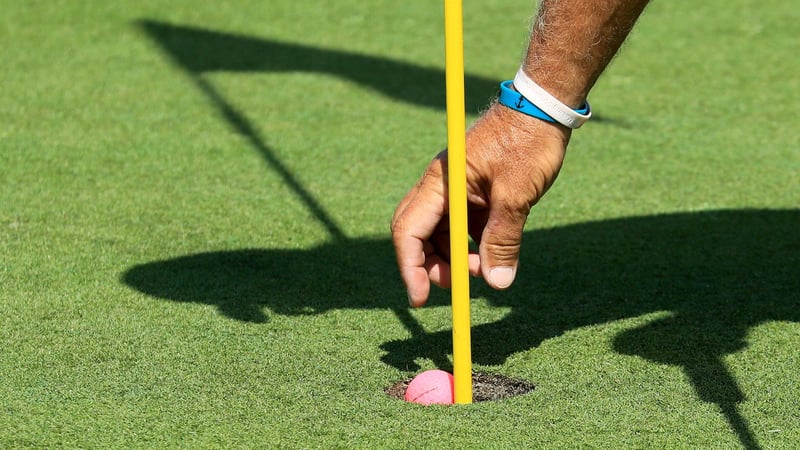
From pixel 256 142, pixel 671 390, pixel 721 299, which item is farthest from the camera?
pixel 256 142

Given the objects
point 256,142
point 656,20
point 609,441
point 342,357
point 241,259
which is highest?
point 609,441

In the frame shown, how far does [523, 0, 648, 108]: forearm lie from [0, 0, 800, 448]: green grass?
2.62ft

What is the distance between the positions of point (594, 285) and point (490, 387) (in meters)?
0.99

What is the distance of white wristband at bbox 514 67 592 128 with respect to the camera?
2791 millimetres

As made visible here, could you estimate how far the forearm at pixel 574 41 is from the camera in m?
2.73

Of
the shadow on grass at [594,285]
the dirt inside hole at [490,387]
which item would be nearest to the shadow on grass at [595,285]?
the shadow on grass at [594,285]

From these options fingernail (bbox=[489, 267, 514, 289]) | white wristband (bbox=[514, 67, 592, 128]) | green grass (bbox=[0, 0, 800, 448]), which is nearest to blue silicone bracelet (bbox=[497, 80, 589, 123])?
white wristband (bbox=[514, 67, 592, 128])

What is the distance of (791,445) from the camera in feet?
9.05

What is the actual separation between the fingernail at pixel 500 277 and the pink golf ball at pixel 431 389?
36 centimetres

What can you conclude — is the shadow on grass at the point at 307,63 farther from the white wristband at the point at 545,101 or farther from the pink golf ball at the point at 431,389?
the white wristband at the point at 545,101

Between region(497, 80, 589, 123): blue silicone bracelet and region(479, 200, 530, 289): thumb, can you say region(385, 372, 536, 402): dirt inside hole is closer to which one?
region(479, 200, 530, 289): thumb

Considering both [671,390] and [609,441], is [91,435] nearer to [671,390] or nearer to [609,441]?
[609,441]

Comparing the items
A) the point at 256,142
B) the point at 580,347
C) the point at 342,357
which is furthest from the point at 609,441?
the point at 256,142

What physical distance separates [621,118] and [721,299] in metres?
2.61
